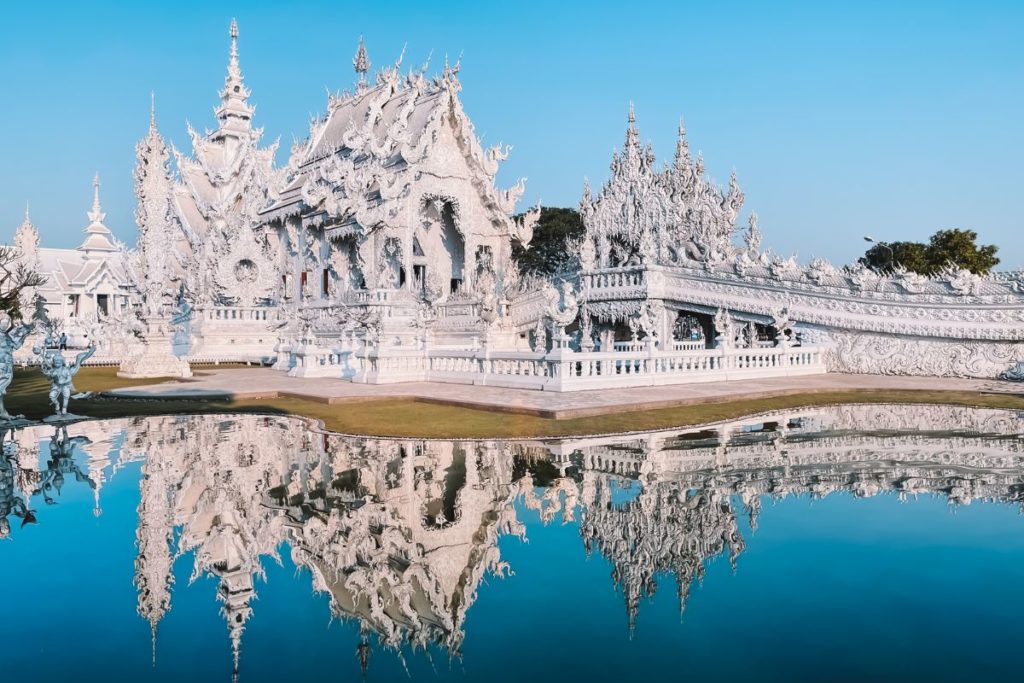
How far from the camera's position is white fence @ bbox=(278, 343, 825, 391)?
14.8 metres

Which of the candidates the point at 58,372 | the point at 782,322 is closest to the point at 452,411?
the point at 58,372

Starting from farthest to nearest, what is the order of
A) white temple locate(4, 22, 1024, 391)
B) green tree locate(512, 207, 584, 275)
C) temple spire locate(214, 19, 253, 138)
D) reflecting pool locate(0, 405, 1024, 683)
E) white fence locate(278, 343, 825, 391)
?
green tree locate(512, 207, 584, 275)
temple spire locate(214, 19, 253, 138)
white temple locate(4, 22, 1024, 391)
white fence locate(278, 343, 825, 391)
reflecting pool locate(0, 405, 1024, 683)

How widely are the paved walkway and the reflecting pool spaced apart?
3.58m

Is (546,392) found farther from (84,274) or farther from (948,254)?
(84,274)

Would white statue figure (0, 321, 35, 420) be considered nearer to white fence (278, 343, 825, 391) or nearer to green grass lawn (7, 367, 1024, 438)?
green grass lawn (7, 367, 1024, 438)

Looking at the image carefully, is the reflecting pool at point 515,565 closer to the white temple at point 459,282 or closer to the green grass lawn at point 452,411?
the green grass lawn at point 452,411

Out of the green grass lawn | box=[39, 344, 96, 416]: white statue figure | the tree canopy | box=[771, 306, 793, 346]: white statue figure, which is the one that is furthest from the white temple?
the tree canopy

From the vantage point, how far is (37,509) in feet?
20.6

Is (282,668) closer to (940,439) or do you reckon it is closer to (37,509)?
(37,509)

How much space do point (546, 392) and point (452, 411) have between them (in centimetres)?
252

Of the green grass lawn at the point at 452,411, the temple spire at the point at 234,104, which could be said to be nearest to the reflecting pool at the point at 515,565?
the green grass lawn at the point at 452,411

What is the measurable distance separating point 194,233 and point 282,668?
1367 inches

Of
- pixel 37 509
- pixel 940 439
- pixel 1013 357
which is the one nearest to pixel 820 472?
pixel 940 439

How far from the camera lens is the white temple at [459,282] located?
18.7 meters
